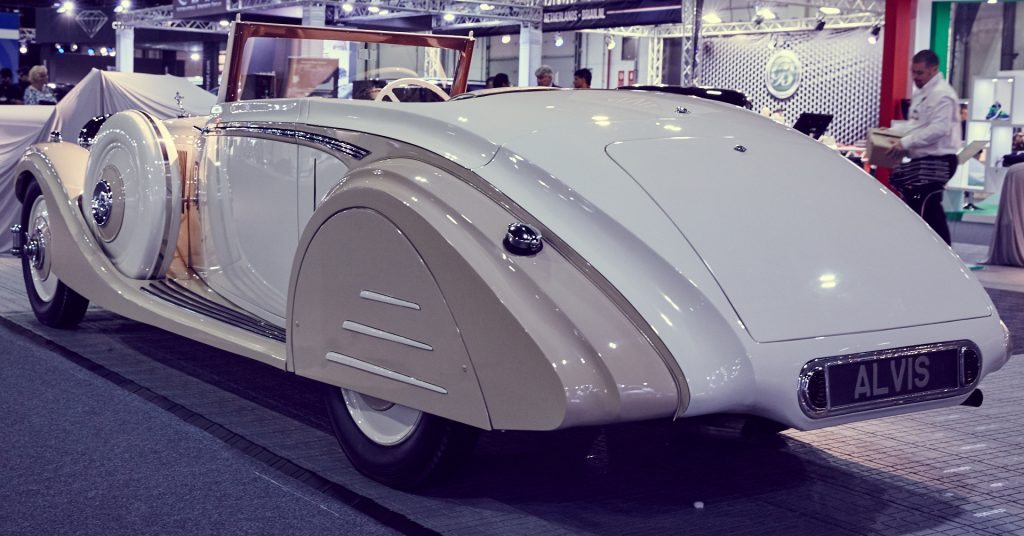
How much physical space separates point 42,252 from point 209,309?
5.40 feet

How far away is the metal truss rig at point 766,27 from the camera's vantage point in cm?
2161

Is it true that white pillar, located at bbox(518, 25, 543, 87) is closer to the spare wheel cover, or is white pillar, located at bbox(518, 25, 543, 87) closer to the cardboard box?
the cardboard box

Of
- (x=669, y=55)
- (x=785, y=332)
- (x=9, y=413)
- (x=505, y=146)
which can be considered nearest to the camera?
(x=785, y=332)

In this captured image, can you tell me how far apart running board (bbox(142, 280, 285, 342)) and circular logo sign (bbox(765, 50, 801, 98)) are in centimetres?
2046

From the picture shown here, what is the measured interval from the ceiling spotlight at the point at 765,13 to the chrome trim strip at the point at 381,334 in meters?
21.2

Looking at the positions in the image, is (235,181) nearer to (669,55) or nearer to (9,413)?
(9,413)

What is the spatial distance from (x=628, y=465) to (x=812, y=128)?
8102 mm

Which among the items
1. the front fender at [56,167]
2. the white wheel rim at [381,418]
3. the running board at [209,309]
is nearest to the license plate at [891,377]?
the white wheel rim at [381,418]

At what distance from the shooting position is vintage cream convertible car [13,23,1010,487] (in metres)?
2.49

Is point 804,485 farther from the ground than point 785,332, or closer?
closer

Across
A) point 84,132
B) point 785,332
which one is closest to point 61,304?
point 84,132

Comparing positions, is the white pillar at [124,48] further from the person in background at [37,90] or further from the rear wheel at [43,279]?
the rear wheel at [43,279]

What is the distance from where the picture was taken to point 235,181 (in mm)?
3842

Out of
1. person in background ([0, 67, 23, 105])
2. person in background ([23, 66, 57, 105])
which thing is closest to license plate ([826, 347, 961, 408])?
person in background ([23, 66, 57, 105])
